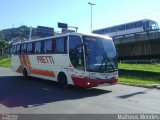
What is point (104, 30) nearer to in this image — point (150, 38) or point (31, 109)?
point (150, 38)

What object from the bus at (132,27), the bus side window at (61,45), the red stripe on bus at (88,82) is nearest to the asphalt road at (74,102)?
the red stripe on bus at (88,82)

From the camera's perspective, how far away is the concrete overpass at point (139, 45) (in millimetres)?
29922

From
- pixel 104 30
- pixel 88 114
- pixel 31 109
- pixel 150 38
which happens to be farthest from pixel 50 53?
pixel 104 30

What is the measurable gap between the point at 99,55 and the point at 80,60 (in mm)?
1037

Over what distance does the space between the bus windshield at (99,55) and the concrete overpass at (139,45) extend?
13640mm

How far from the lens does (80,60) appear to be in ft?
52.2

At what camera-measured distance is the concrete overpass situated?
29.9 m

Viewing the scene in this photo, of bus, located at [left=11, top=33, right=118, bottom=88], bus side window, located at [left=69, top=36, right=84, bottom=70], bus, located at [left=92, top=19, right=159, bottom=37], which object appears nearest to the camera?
bus, located at [left=11, top=33, right=118, bottom=88]

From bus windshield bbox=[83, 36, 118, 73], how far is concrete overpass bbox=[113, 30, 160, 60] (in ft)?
44.8

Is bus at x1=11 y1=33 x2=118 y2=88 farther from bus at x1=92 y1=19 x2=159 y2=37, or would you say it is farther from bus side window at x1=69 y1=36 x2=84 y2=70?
bus at x1=92 y1=19 x2=159 y2=37

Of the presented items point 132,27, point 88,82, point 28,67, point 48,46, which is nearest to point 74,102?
point 88,82

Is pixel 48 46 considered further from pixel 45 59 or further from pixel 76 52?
pixel 76 52

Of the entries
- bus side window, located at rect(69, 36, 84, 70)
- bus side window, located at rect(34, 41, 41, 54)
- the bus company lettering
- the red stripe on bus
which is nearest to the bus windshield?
bus side window, located at rect(69, 36, 84, 70)

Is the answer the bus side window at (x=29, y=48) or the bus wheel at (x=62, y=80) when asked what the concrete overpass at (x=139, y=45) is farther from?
the bus wheel at (x=62, y=80)
